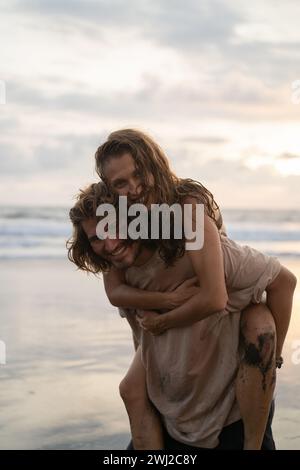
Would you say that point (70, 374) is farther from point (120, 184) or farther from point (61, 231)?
point (61, 231)

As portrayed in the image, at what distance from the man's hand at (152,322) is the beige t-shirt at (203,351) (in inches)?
A: 2.2

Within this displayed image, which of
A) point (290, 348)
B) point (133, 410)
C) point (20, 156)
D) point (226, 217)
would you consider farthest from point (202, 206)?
point (226, 217)

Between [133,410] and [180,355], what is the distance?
281mm

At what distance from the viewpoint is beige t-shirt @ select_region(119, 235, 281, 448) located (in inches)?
119

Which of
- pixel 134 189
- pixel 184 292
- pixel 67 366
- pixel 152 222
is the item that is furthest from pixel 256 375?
pixel 67 366

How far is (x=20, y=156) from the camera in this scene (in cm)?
2100

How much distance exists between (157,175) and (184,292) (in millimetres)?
404

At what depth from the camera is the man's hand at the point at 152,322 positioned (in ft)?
9.95

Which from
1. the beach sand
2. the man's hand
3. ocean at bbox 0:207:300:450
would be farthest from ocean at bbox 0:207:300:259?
the man's hand

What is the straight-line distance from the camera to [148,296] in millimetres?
3006

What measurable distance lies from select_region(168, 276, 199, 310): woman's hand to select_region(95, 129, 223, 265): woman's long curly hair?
0.09 meters

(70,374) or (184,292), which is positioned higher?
(184,292)

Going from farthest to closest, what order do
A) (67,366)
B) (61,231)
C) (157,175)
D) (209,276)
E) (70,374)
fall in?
(61,231), (67,366), (70,374), (157,175), (209,276)
